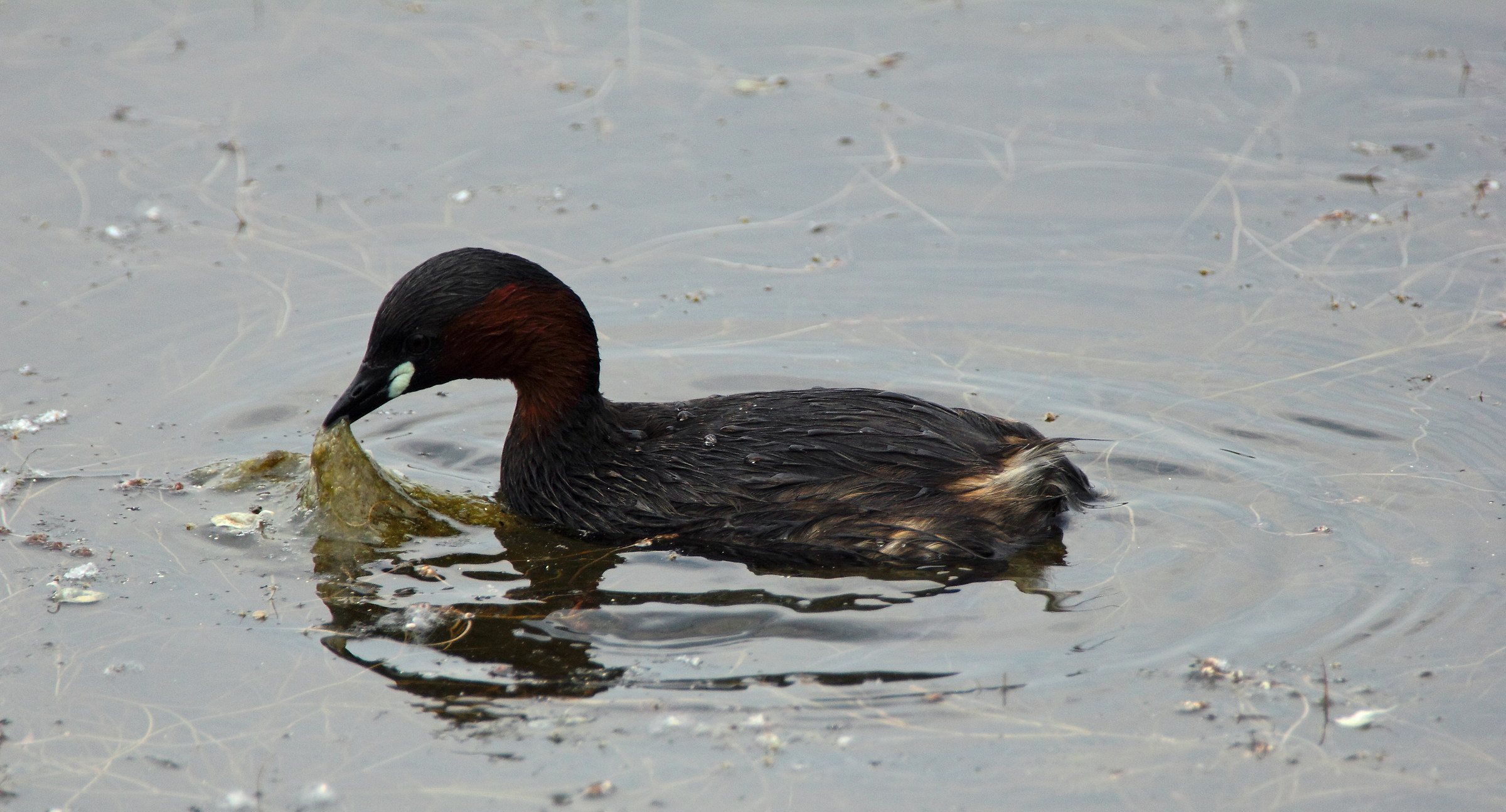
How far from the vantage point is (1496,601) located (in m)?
5.59

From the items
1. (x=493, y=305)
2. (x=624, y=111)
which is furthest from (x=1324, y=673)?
(x=624, y=111)

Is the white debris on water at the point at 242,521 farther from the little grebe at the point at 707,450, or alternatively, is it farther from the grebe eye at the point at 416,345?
the grebe eye at the point at 416,345

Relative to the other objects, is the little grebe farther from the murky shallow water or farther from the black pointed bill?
the murky shallow water

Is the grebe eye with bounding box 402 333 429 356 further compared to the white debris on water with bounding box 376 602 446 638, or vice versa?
the grebe eye with bounding box 402 333 429 356

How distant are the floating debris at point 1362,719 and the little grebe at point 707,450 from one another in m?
1.53

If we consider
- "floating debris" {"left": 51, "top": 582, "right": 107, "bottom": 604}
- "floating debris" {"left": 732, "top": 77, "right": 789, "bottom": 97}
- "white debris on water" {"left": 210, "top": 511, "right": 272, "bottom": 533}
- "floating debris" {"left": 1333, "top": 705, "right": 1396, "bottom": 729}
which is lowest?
"floating debris" {"left": 1333, "top": 705, "right": 1396, "bottom": 729}

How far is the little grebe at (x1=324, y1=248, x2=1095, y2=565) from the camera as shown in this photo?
19.4ft

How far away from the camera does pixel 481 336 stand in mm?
6246

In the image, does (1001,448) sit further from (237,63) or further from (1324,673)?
(237,63)

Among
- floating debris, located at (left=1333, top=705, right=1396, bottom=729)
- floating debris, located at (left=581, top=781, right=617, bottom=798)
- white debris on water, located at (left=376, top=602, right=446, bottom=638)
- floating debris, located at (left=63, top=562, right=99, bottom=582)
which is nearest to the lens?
floating debris, located at (left=581, top=781, right=617, bottom=798)

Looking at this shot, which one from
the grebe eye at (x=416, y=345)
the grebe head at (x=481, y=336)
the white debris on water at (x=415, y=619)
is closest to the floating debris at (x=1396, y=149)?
the grebe head at (x=481, y=336)

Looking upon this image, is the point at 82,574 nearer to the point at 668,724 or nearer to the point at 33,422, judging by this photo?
the point at 33,422

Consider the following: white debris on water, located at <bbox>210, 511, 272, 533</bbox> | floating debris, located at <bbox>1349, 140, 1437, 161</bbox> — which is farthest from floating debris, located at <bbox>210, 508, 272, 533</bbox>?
floating debris, located at <bbox>1349, 140, 1437, 161</bbox>

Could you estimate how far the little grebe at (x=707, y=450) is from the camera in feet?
19.4
